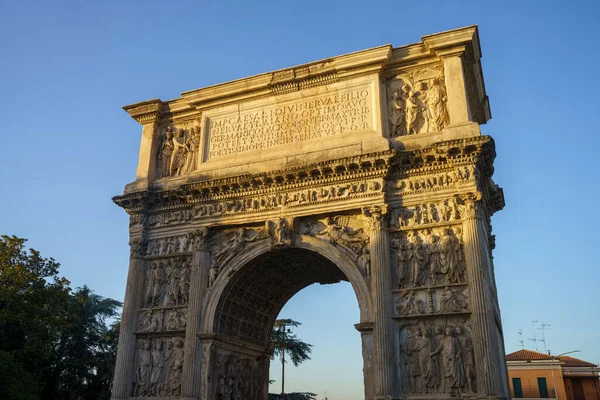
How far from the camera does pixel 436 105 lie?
14.2m

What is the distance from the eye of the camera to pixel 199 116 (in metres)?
17.1

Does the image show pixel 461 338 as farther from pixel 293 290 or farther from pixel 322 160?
pixel 293 290

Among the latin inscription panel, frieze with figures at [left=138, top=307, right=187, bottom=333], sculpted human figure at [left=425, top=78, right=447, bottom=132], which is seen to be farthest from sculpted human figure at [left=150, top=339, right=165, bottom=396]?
sculpted human figure at [left=425, top=78, right=447, bottom=132]

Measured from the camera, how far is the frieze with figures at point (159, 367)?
47.0 feet

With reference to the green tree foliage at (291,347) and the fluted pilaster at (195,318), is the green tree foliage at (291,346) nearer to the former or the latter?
the green tree foliage at (291,347)

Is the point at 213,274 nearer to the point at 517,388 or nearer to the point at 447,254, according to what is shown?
the point at 447,254

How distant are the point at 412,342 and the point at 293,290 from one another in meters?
5.86

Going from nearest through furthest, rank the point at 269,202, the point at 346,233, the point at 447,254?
the point at 447,254 < the point at 346,233 < the point at 269,202

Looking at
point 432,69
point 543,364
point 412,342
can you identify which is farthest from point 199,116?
Answer: point 543,364

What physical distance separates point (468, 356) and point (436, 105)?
6245 millimetres

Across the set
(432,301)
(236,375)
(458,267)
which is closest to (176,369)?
(236,375)

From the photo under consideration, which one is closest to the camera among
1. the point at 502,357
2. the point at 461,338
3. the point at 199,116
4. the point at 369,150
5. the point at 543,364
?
the point at 461,338

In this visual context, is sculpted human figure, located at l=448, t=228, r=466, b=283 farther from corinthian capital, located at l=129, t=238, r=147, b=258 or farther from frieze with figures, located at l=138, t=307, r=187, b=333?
corinthian capital, located at l=129, t=238, r=147, b=258

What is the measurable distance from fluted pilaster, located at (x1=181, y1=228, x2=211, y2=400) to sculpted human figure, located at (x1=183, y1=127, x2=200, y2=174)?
2.35 meters
